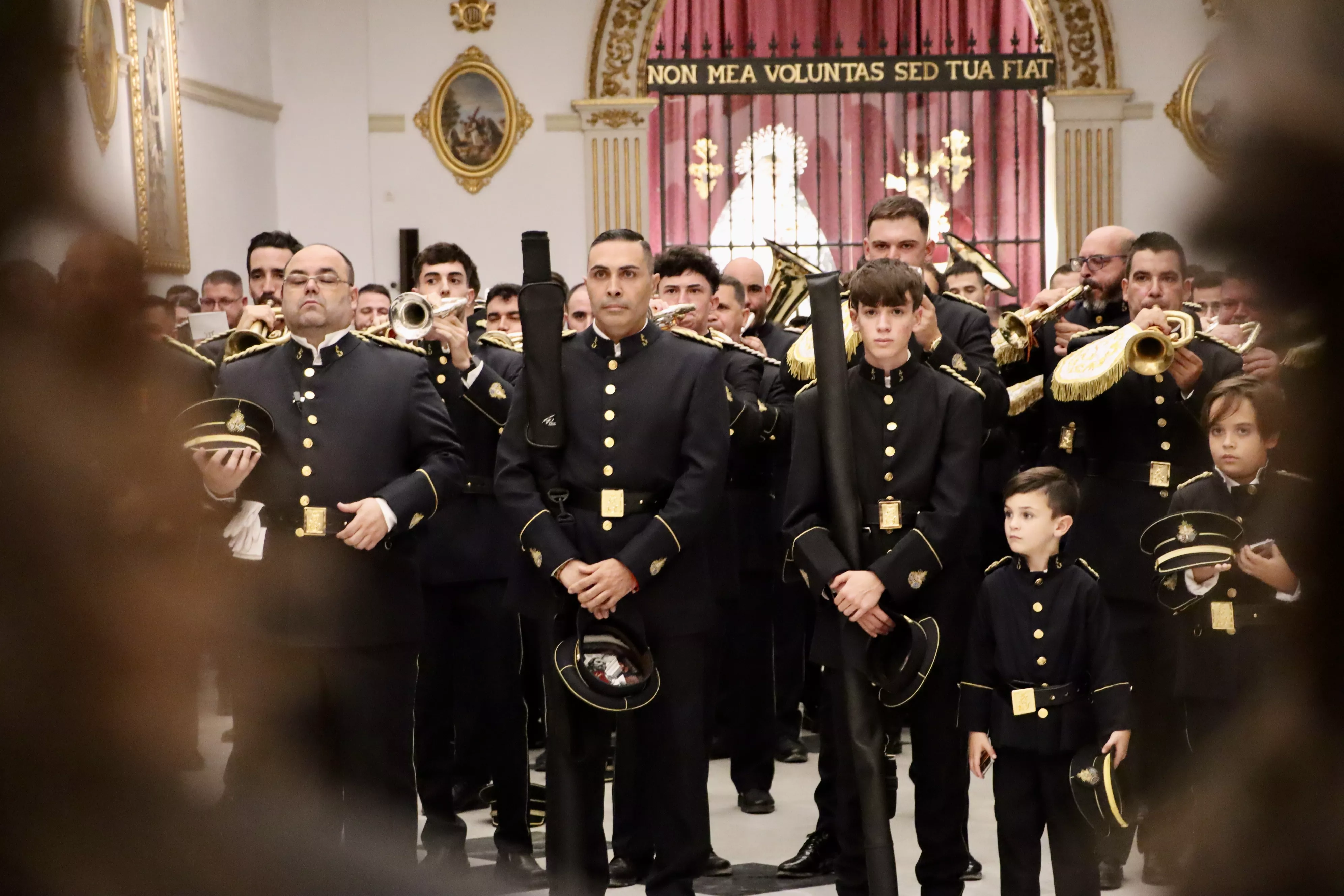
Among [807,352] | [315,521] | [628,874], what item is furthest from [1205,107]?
[628,874]

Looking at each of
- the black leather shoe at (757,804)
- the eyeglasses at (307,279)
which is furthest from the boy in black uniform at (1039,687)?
the eyeglasses at (307,279)

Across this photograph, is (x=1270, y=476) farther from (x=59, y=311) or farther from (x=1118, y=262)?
(x=1118, y=262)

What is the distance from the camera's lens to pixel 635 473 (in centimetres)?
350

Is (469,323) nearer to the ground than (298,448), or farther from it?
farther from it

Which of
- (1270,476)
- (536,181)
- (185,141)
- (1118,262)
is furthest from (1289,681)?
(536,181)

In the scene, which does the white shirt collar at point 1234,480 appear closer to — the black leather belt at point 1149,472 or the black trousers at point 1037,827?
the black trousers at point 1037,827

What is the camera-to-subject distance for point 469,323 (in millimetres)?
5535

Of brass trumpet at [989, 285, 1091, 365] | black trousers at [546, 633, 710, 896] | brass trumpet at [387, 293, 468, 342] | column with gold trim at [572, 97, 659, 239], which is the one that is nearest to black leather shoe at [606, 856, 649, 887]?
black trousers at [546, 633, 710, 896]

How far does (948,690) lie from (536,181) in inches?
361

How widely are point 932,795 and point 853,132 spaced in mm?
11636

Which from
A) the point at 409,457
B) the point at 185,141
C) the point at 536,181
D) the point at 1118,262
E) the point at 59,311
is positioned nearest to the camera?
the point at 59,311

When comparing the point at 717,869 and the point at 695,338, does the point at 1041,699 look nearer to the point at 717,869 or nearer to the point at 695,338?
the point at 695,338

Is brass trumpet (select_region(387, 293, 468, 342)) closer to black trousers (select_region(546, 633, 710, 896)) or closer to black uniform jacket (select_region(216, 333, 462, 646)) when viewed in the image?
black uniform jacket (select_region(216, 333, 462, 646))

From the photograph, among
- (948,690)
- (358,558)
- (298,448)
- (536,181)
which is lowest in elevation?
(948,690)
